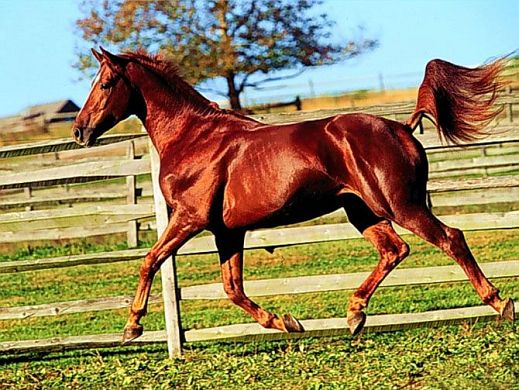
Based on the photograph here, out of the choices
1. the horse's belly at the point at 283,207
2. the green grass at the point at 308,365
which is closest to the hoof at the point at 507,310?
the green grass at the point at 308,365

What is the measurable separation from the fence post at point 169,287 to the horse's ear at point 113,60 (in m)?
0.94

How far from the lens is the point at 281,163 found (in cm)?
614

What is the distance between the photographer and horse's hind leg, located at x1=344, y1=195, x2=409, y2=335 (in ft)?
20.8

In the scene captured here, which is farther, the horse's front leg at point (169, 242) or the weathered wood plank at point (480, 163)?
the weathered wood plank at point (480, 163)

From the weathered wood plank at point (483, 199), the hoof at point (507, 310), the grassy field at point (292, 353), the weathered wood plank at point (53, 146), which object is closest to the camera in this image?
the grassy field at point (292, 353)

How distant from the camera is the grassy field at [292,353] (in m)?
5.83

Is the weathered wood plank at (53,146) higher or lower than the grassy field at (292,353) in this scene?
higher

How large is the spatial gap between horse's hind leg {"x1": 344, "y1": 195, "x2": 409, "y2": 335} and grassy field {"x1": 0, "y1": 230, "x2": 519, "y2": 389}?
32 cm

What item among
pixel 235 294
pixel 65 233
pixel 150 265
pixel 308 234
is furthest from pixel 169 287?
pixel 65 233

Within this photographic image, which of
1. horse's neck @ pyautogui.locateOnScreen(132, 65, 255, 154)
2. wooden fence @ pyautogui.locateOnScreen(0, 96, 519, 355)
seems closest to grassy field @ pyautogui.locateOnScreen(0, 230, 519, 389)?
wooden fence @ pyautogui.locateOnScreen(0, 96, 519, 355)

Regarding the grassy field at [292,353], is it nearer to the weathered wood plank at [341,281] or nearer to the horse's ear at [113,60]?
the weathered wood plank at [341,281]

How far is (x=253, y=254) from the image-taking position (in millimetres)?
14070

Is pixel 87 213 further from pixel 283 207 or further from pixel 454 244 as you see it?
pixel 454 244

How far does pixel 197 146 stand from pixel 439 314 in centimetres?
231
